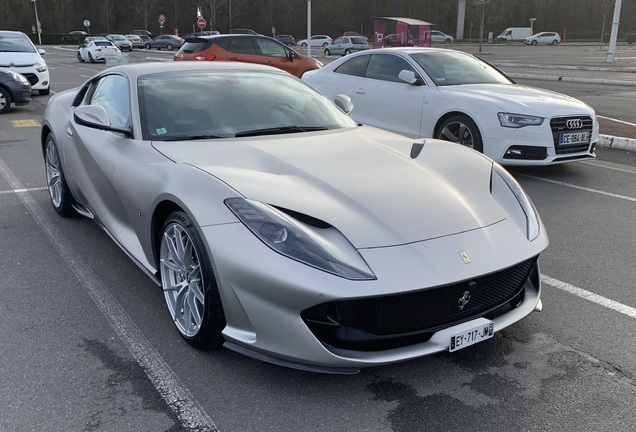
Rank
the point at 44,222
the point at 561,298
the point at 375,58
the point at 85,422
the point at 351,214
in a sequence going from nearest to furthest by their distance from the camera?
1. the point at 85,422
2. the point at 351,214
3. the point at 561,298
4. the point at 44,222
5. the point at 375,58

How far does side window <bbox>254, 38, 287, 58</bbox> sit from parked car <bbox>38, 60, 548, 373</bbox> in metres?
12.8

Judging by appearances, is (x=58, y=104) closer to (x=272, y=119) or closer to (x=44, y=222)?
(x=44, y=222)

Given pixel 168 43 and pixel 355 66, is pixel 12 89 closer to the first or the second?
pixel 355 66

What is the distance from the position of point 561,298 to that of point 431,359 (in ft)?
4.14

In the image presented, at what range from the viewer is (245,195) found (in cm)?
287

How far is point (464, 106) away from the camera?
717 centimetres

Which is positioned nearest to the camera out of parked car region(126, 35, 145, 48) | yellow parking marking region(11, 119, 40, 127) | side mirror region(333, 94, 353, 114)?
side mirror region(333, 94, 353, 114)

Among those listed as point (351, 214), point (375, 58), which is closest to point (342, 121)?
point (351, 214)

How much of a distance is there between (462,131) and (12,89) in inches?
394

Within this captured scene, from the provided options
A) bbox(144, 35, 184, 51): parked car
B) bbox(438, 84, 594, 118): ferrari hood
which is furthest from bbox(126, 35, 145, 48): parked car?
bbox(438, 84, 594, 118): ferrari hood

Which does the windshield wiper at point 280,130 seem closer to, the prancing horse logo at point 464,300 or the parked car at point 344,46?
the prancing horse logo at point 464,300

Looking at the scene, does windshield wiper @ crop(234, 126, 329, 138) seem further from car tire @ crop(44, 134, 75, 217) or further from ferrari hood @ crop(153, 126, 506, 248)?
car tire @ crop(44, 134, 75, 217)

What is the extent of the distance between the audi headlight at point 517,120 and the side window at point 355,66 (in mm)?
2681

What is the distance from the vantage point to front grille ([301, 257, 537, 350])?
8.40ft
